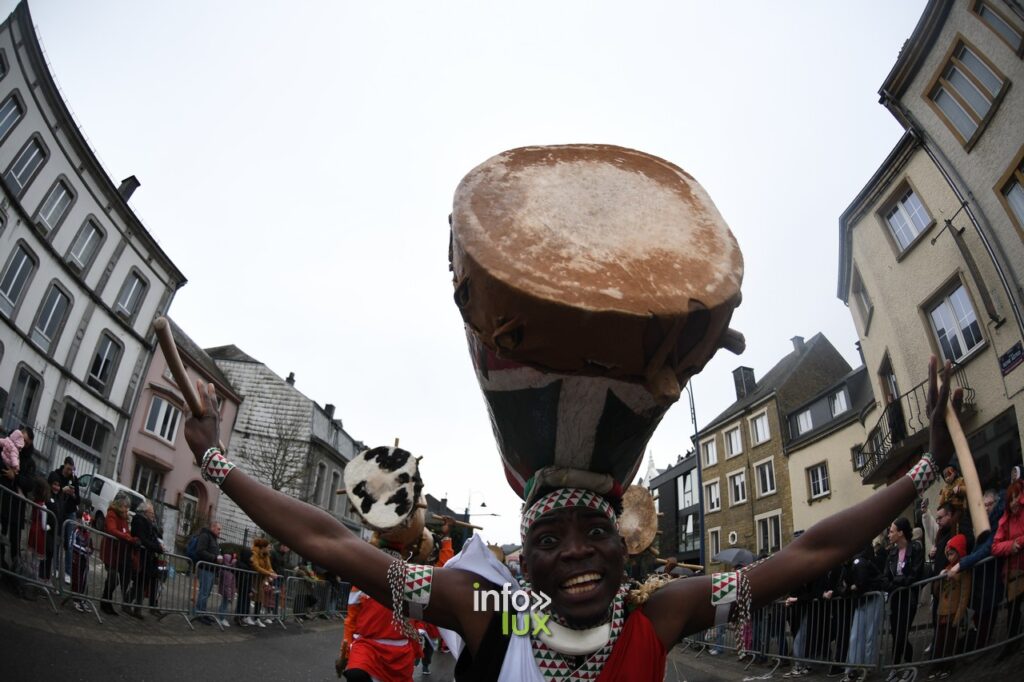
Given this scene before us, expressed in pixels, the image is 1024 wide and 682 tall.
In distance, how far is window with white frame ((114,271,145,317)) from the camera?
74.0ft

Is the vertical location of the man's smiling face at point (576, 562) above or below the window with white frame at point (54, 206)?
below

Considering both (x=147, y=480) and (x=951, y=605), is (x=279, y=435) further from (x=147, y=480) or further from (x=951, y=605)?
(x=951, y=605)

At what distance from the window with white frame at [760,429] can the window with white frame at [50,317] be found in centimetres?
2980

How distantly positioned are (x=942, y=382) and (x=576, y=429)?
1.49m

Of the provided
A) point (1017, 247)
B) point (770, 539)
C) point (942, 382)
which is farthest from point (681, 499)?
point (942, 382)

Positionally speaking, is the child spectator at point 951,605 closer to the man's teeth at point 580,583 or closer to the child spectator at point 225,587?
the man's teeth at point 580,583

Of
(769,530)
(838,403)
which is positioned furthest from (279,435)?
(838,403)

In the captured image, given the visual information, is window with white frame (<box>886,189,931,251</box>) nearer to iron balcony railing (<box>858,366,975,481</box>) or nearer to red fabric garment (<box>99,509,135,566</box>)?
iron balcony railing (<box>858,366,975,481</box>)

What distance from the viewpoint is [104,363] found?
894 inches

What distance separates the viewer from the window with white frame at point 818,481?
25.9 m

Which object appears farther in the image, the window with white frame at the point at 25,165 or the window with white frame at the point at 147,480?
the window with white frame at the point at 147,480

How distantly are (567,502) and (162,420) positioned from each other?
2876cm

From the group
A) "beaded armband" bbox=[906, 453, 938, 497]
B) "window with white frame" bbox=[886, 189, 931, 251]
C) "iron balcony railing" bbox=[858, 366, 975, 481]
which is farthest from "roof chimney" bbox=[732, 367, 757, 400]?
"beaded armband" bbox=[906, 453, 938, 497]

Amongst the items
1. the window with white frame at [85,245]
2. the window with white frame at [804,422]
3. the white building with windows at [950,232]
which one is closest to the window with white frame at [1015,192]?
the white building with windows at [950,232]
